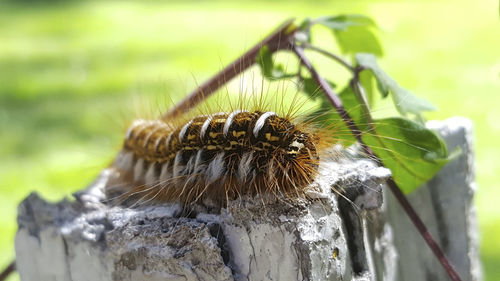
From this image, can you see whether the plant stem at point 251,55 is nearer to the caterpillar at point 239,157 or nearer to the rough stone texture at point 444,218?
the caterpillar at point 239,157

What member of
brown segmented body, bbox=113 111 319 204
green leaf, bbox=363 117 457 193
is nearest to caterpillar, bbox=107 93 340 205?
brown segmented body, bbox=113 111 319 204

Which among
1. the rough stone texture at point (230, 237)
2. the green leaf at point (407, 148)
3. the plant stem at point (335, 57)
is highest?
the plant stem at point (335, 57)

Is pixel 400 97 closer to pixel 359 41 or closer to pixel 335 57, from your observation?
pixel 335 57

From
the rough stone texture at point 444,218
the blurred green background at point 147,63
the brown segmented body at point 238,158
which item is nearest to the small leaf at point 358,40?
the rough stone texture at point 444,218

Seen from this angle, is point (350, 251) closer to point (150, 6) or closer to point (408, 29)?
point (408, 29)

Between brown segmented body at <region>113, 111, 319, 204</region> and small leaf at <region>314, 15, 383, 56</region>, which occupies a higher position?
small leaf at <region>314, 15, 383, 56</region>

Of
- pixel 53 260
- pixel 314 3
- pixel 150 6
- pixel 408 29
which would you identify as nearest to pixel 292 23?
pixel 53 260

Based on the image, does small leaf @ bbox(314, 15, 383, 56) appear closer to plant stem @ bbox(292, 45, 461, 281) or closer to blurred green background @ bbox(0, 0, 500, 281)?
plant stem @ bbox(292, 45, 461, 281)
